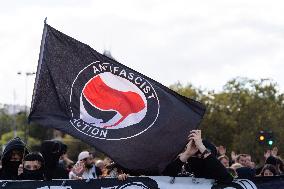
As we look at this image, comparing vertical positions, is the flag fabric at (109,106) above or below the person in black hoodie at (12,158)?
above

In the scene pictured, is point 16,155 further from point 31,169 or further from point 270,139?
point 270,139

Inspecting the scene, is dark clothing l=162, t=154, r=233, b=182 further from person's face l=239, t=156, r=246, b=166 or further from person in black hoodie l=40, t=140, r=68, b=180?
person's face l=239, t=156, r=246, b=166

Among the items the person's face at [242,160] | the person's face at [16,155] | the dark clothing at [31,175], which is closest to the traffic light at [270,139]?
the person's face at [242,160]

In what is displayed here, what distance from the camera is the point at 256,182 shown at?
809 cm

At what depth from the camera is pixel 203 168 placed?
779 centimetres

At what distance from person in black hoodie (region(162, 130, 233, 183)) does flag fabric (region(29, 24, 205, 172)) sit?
0.41 feet

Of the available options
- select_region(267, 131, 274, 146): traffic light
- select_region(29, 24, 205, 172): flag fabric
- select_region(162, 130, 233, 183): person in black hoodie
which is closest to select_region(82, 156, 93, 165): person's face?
select_region(162, 130, 233, 183): person in black hoodie

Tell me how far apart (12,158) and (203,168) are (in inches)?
81.7

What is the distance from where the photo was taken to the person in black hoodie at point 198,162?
755cm

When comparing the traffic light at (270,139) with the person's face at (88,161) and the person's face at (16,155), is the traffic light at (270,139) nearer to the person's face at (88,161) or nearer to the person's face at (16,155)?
the person's face at (88,161)

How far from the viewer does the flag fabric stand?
7344 mm

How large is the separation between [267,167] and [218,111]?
46921 millimetres

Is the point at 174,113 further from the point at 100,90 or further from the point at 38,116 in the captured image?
the point at 38,116

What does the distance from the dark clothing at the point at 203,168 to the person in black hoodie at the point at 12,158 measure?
5.25ft
